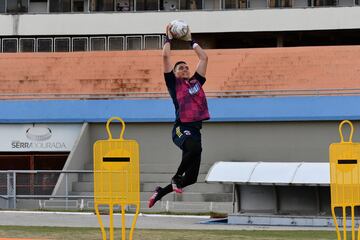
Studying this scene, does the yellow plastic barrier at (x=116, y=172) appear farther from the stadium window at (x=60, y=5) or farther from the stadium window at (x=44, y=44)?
the stadium window at (x=60, y=5)

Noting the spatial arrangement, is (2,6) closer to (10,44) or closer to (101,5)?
(10,44)

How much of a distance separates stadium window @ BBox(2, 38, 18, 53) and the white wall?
0.70 metres

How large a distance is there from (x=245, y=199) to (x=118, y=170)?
1701 cm

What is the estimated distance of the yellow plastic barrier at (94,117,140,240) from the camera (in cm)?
1013

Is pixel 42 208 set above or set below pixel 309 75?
below

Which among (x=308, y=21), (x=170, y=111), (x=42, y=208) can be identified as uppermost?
(x=308, y=21)

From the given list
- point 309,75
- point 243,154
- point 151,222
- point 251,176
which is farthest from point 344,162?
point 309,75

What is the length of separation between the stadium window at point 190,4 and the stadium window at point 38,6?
8.54 meters

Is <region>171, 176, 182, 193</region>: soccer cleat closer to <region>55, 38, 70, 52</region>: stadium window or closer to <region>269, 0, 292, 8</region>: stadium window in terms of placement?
<region>269, 0, 292, 8</region>: stadium window

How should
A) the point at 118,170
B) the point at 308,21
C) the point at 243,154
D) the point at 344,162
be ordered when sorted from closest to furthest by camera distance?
1. the point at 118,170
2. the point at 344,162
3. the point at 243,154
4. the point at 308,21

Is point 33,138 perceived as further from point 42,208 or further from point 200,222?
point 200,222

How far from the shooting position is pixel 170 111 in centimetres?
3791

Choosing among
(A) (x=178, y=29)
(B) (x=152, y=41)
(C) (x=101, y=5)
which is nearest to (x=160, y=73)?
(B) (x=152, y=41)

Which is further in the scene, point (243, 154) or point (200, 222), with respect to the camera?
point (243, 154)
